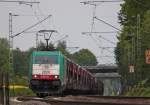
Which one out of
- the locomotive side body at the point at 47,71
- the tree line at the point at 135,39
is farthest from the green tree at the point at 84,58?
the locomotive side body at the point at 47,71

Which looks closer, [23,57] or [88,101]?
[88,101]

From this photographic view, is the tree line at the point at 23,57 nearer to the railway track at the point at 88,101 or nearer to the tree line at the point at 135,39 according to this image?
the tree line at the point at 135,39

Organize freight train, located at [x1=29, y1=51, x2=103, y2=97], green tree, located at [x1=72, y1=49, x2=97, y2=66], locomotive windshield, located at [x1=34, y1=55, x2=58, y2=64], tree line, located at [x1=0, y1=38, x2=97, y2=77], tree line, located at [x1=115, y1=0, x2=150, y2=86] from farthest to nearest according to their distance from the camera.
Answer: green tree, located at [x1=72, y1=49, x2=97, y2=66]
tree line, located at [x1=0, y1=38, x2=97, y2=77]
tree line, located at [x1=115, y1=0, x2=150, y2=86]
locomotive windshield, located at [x1=34, y1=55, x2=58, y2=64]
freight train, located at [x1=29, y1=51, x2=103, y2=97]

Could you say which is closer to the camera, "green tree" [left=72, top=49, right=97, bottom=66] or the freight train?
the freight train

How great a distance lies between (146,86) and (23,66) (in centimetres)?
6924

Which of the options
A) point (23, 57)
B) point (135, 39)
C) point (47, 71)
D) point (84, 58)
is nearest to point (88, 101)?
point (47, 71)

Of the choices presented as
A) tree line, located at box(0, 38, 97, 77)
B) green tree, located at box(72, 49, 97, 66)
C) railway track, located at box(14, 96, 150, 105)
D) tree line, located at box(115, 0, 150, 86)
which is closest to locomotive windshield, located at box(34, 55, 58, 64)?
railway track, located at box(14, 96, 150, 105)

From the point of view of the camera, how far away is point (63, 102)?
3117 cm

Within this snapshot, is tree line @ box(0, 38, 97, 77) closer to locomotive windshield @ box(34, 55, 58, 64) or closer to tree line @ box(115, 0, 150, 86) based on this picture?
tree line @ box(115, 0, 150, 86)

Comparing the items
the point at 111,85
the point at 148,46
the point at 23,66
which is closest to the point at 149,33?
the point at 148,46

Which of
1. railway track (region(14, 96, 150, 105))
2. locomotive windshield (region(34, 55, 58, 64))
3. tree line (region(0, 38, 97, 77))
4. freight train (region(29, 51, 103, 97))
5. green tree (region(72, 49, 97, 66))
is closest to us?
railway track (region(14, 96, 150, 105))

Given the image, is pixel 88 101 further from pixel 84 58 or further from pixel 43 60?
pixel 84 58

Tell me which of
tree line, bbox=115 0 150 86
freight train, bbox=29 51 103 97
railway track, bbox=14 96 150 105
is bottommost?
railway track, bbox=14 96 150 105

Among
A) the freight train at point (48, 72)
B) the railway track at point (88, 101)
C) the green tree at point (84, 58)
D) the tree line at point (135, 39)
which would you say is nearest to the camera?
the railway track at point (88, 101)
